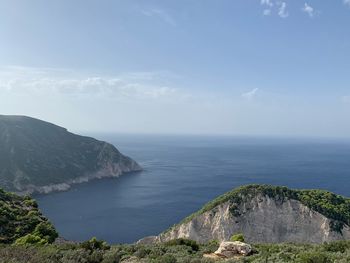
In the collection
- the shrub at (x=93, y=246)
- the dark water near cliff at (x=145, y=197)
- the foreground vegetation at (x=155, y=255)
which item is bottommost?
the dark water near cliff at (x=145, y=197)

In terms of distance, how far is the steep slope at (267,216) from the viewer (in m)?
73.8

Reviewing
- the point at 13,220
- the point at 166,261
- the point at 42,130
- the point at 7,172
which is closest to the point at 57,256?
the point at 166,261

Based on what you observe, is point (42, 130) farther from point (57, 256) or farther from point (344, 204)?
point (57, 256)

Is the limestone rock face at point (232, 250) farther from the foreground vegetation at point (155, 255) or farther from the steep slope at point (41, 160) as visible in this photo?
the steep slope at point (41, 160)

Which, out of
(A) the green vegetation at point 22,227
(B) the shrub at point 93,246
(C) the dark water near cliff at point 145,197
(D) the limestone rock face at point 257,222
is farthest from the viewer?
(C) the dark water near cliff at point 145,197

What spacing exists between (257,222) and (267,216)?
263 centimetres

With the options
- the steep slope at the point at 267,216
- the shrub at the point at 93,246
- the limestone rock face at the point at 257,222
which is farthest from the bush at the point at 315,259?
the limestone rock face at the point at 257,222

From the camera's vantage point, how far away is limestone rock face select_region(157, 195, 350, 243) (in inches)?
2923

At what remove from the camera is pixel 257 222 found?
76.5 m

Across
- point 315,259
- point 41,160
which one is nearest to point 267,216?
point 315,259

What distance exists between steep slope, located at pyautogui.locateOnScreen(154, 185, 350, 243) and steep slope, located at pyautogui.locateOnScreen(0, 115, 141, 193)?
92.1 metres

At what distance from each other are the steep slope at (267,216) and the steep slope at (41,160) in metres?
92.1

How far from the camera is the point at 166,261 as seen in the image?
1941 cm

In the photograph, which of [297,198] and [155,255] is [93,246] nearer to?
[155,255]
